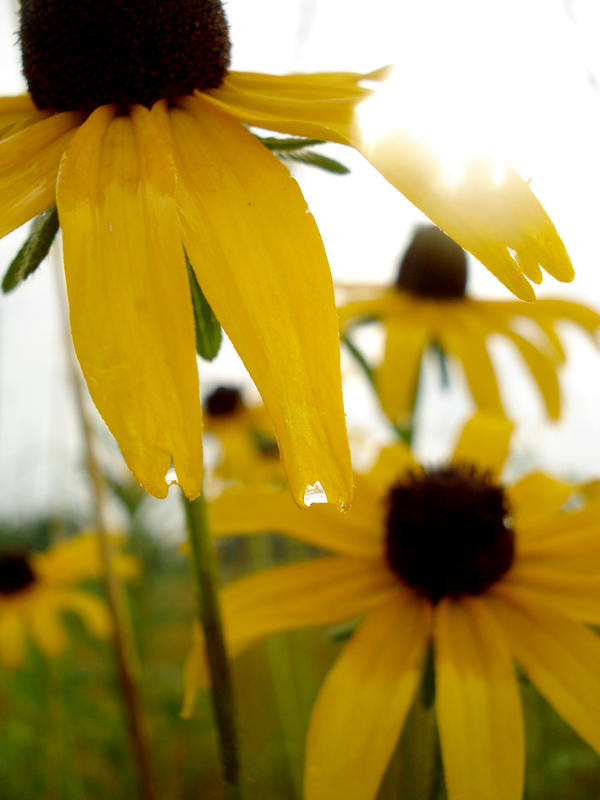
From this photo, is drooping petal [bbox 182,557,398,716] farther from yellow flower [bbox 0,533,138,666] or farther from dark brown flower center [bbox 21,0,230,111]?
yellow flower [bbox 0,533,138,666]

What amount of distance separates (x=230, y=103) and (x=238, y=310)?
0.66ft

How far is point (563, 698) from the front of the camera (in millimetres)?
491

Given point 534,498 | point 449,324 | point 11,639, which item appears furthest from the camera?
point 11,639

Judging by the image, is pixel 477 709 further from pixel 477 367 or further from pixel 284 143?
pixel 477 367

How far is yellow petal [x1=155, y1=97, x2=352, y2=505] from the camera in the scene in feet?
1.09

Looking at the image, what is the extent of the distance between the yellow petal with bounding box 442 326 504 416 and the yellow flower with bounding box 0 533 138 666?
2.86ft

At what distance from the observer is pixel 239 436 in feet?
7.03

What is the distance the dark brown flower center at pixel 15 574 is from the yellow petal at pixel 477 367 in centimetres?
118

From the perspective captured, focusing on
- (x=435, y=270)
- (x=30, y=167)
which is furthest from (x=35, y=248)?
(x=435, y=270)

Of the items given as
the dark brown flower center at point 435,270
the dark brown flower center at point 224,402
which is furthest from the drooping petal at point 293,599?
the dark brown flower center at point 224,402

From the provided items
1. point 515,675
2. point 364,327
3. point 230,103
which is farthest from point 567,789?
point 230,103

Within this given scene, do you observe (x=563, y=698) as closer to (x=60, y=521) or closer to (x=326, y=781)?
(x=326, y=781)

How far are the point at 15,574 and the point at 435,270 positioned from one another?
1.20m

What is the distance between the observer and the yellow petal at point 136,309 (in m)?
0.32
